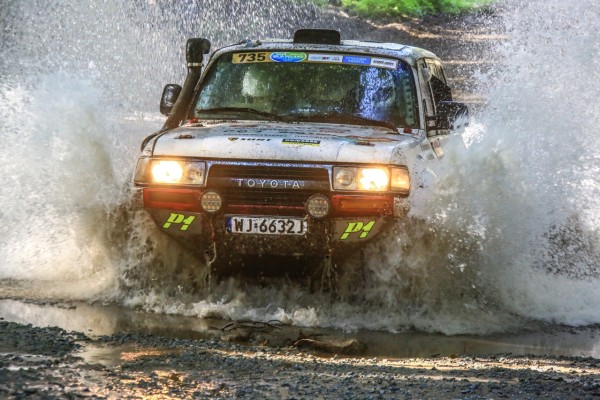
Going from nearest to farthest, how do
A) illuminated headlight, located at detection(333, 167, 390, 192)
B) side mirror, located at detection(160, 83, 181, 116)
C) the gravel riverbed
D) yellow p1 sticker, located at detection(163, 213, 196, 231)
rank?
the gravel riverbed, illuminated headlight, located at detection(333, 167, 390, 192), yellow p1 sticker, located at detection(163, 213, 196, 231), side mirror, located at detection(160, 83, 181, 116)

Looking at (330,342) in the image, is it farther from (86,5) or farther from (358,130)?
(86,5)

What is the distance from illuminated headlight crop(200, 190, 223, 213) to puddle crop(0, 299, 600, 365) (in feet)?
2.33

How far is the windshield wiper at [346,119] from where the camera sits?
8617mm

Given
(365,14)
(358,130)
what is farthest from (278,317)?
(365,14)

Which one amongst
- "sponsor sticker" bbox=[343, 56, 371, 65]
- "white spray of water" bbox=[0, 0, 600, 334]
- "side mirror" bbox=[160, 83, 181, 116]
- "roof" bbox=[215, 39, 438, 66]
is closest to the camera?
"white spray of water" bbox=[0, 0, 600, 334]

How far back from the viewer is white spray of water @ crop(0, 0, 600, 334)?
8016 millimetres

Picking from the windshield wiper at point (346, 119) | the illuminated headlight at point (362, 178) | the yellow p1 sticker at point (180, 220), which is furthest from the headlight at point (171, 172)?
the windshield wiper at point (346, 119)

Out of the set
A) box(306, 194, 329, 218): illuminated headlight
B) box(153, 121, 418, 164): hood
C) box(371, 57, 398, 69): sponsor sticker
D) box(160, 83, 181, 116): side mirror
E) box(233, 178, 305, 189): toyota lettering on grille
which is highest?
box(371, 57, 398, 69): sponsor sticker

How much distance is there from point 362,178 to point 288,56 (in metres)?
1.86

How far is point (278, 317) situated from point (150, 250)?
105 centimetres

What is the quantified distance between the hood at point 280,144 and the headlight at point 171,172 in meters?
0.06

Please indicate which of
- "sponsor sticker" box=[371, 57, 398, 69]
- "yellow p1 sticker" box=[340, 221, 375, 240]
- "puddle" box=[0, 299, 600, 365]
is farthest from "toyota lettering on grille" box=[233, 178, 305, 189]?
"sponsor sticker" box=[371, 57, 398, 69]

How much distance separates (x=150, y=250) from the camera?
327 inches

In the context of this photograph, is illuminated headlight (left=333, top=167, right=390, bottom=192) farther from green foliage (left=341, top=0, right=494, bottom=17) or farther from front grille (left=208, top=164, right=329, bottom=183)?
green foliage (left=341, top=0, right=494, bottom=17)
